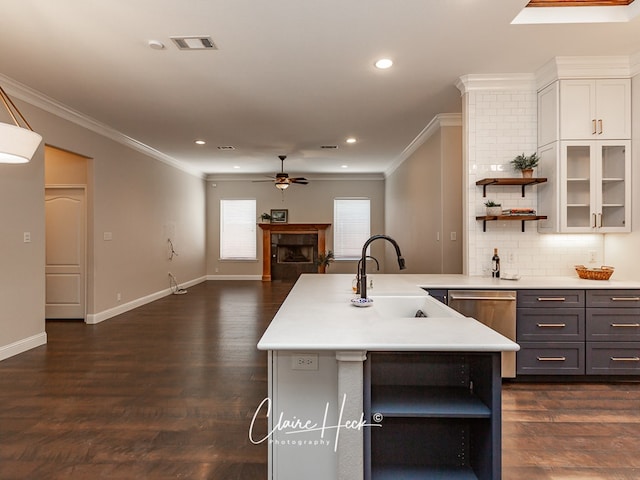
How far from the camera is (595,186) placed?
3.42 meters

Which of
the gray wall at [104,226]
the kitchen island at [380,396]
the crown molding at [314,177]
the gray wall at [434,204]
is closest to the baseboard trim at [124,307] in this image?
the gray wall at [104,226]

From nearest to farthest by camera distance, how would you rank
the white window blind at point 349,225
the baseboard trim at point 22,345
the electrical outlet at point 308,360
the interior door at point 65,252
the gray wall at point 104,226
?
1. the electrical outlet at point 308,360
2. the baseboard trim at point 22,345
3. the gray wall at point 104,226
4. the interior door at point 65,252
5. the white window blind at point 349,225

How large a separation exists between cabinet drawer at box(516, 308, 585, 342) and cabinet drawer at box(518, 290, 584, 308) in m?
0.04

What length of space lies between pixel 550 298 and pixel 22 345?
5.37 metres

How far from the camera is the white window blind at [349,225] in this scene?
988 centimetres

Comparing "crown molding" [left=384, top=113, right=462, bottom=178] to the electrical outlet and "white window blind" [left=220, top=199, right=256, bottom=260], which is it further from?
"white window blind" [left=220, top=199, right=256, bottom=260]

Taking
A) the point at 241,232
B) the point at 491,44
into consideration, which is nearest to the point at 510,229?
the point at 491,44

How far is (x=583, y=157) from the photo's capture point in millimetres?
3459

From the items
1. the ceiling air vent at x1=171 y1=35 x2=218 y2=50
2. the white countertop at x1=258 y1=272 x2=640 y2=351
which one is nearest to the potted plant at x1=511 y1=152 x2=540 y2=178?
the white countertop at x1=258 y1=272 x2=640 y2=351

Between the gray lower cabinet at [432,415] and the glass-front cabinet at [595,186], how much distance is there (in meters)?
2.62

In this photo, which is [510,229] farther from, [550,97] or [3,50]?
[3,50]

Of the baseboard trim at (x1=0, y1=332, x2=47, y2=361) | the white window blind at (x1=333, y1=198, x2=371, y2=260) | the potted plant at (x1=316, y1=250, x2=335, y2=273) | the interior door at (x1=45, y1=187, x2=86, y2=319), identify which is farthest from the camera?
the white window blind at (x1=333, y1=198, x2=371, y2=260)

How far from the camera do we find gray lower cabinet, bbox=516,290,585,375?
10.2 ft

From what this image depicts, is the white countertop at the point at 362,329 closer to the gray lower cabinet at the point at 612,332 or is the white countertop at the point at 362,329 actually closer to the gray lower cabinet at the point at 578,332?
the gray lower cabinet at the point at 578,332
